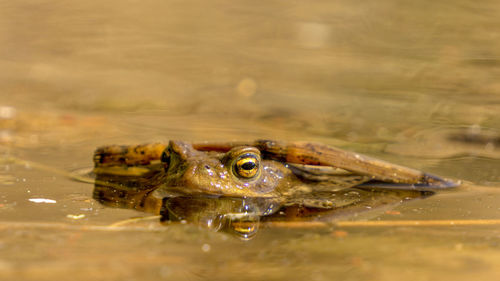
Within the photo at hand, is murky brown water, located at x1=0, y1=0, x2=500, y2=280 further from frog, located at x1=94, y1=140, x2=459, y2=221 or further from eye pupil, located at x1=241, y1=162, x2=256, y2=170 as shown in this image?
eye pupil, located at x1=241, y1=162, x2=256, y2=170

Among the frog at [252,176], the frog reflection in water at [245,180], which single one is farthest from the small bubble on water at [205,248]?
the frog at [252,176]

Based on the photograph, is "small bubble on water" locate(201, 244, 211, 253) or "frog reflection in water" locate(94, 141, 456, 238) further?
"frog reflection in water" locate(94, 141, 456, 238)

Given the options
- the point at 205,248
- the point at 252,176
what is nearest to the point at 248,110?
the point at 252,176

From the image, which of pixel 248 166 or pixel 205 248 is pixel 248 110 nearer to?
pixel 248 166

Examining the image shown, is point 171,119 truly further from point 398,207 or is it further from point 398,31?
point 398,31

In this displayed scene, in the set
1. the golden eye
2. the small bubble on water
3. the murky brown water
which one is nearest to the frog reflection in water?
the golden eye

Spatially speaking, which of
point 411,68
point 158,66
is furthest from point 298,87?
point 158,66

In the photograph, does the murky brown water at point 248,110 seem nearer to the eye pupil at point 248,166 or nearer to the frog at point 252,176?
the frog at point 252,176
